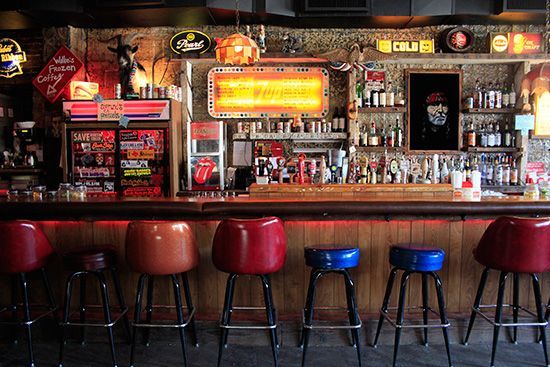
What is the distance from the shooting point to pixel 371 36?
645 centimetres

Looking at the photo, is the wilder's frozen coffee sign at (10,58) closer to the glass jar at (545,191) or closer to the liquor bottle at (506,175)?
the glass jar at (545,191)

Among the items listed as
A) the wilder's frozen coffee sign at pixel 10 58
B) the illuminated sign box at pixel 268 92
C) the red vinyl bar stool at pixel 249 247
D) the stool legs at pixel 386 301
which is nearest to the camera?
the red vinyl bar stool at pixel 249 247

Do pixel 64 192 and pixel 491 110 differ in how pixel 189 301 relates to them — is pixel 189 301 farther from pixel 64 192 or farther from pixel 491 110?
pixel 491 110

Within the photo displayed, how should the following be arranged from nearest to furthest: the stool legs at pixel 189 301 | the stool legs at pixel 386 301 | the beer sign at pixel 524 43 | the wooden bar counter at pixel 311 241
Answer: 1. the stool legs at pixel 386 301
2. the stool legs at pixel 189 301
3. the wooden bar counter at pixel 311 241
4. the beer sign at pixel 524 43

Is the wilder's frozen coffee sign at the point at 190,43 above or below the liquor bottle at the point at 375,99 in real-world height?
above

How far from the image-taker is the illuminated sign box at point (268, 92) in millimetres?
6379

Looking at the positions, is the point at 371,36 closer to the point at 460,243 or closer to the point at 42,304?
the point at 460,243

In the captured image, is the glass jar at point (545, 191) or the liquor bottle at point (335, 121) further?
the liquor bottle at point (335, 121)

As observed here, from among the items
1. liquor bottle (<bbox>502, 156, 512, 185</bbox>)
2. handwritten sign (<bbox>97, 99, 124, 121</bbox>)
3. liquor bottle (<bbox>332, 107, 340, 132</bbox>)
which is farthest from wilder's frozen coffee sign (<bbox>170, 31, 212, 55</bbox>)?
liquor bottle (<bbox>502, 156, 512, 185</bbox>)

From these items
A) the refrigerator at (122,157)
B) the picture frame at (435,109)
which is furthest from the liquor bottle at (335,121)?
the refrigerator at (122,157)

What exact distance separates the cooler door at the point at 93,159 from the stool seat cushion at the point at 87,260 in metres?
2.93

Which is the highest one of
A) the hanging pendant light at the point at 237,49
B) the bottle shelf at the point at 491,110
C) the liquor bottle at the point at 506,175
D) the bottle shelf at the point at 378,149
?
the hanging pendant light at the point at 237,49

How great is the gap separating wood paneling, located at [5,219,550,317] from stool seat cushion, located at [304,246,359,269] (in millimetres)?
540

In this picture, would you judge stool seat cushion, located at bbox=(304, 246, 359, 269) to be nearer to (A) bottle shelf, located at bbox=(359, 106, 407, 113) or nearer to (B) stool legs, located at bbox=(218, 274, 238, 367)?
(B) stool legs, located at bbox=(218, 274, 238, 367)
